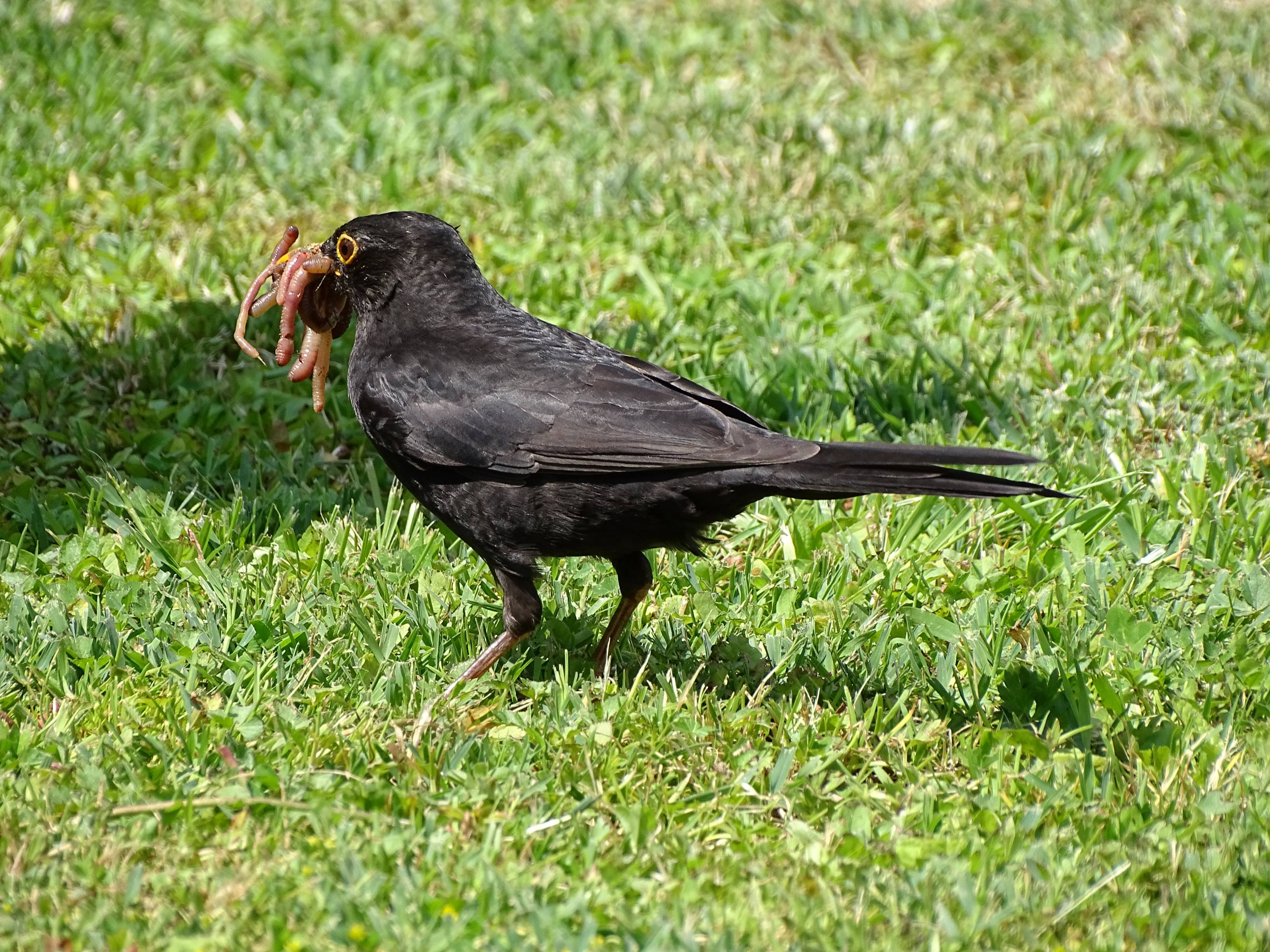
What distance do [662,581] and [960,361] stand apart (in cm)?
191

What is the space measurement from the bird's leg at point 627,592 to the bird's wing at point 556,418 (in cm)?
47

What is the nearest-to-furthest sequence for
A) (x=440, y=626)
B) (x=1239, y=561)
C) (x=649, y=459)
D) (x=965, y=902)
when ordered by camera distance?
(x=965, y=902) < (x=649, y=459) < (x=440, y=626) < (x=1239, y=561)

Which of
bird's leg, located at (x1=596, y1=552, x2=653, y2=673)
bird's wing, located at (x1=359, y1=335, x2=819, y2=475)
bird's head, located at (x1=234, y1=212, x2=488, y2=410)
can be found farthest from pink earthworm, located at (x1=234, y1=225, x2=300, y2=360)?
bird's leg, located at (x1=596, y1=552, x2=653, y2=673)

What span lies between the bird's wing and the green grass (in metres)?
0.64

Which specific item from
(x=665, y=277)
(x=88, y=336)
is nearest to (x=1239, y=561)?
(x=665, y=277)

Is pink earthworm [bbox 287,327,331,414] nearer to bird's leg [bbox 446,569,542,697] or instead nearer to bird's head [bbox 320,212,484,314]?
bird's head [bbox 320,212,484,314]

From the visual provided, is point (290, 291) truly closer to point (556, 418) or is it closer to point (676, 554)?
point (556, 418)

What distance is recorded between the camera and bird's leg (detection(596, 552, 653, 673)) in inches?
175

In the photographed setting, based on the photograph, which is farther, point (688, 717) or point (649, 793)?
point (688, 717)

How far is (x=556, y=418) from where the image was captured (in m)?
4.18

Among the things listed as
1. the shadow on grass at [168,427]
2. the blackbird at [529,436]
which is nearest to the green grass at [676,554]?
the shadow on grass at [168,427]

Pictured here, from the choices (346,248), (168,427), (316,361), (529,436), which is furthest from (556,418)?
(168,427)

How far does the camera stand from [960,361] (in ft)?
20.0

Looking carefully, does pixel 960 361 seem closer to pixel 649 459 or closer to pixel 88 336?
pixel 649 459
